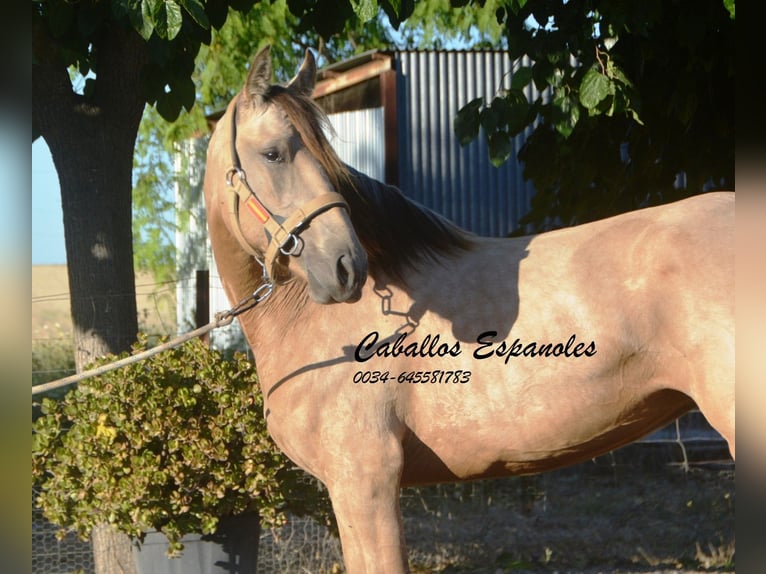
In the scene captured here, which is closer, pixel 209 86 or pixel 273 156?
pixel 273 156

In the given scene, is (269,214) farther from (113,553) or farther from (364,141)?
(364,141)

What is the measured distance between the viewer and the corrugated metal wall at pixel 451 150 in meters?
8.02

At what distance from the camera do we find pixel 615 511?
6.19m

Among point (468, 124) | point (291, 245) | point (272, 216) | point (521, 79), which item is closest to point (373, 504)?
point (291, 245)

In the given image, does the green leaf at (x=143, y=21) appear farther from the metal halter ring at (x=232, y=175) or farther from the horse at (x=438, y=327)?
the metal halter ring at (x=232, y=175)

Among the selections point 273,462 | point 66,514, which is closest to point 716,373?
point 273,462

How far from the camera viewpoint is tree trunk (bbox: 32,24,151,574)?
440 cm

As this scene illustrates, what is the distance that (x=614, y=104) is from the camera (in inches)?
151

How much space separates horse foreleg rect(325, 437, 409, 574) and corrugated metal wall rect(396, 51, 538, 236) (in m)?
5.52

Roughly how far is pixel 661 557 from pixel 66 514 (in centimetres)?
358

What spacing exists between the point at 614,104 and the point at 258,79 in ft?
5.99

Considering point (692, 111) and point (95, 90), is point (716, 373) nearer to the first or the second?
point (692, 111)

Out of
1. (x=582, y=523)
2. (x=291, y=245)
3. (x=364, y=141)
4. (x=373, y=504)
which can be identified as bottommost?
(x=582, y=523)

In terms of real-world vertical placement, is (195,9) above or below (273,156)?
above
